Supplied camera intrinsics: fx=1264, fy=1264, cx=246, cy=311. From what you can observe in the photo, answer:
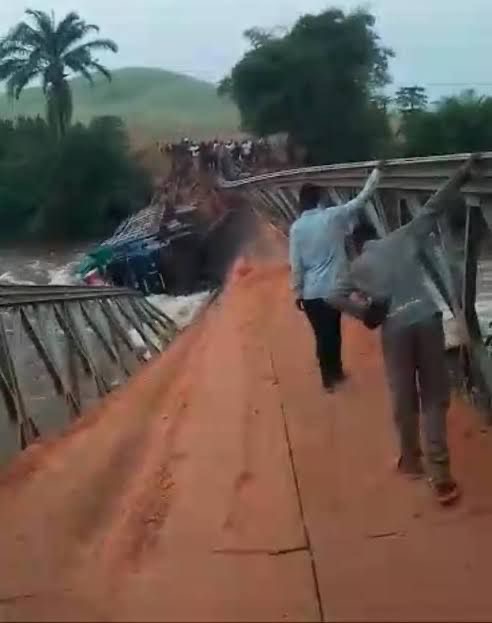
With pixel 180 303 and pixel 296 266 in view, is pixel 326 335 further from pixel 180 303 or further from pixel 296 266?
pixel 180 303

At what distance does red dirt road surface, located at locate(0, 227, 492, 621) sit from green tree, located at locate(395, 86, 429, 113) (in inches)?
2385

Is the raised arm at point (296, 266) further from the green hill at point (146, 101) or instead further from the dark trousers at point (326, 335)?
the green hill at point (146, 101)

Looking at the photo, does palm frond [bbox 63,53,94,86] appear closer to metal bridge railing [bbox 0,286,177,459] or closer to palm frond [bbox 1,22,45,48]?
palm frond [bbox 1,22,45,48]

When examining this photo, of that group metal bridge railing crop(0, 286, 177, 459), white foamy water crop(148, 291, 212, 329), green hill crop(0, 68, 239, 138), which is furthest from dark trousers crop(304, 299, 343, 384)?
green hill crop(0, 68, 239, 138)

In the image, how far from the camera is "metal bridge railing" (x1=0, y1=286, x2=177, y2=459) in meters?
9.95

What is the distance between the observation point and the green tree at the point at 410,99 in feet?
232

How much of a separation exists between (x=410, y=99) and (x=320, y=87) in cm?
1671

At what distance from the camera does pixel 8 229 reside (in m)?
69.1

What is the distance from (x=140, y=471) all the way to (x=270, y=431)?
106 centimetres

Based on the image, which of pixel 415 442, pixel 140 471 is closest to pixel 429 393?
pixel 415 442

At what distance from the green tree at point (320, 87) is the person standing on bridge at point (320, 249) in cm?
4945

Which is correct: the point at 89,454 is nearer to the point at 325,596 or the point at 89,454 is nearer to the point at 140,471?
the point at 140,471

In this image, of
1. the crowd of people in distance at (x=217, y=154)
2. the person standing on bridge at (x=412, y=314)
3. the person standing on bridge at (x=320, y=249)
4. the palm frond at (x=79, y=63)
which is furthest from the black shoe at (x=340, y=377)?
the palm frond at (x=79, y=63)

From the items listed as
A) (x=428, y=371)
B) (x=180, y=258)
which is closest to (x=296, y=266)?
(x=428, y=371)
